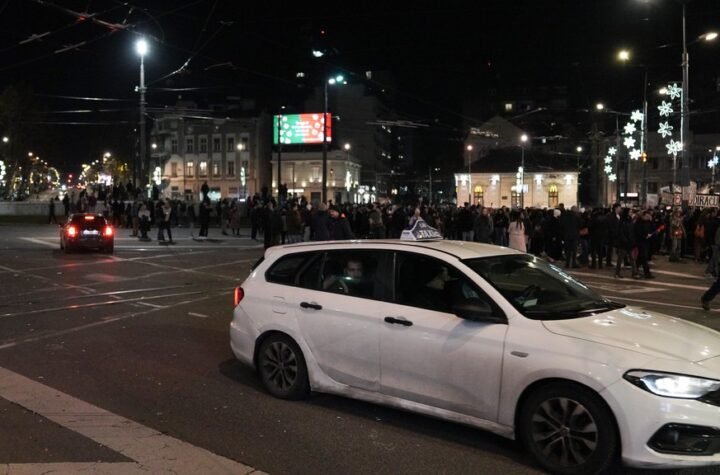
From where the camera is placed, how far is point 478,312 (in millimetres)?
4723

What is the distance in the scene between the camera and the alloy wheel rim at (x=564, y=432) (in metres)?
4.24

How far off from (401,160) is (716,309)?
5133 inches

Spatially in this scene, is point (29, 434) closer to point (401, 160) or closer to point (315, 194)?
A: point (315, 194)

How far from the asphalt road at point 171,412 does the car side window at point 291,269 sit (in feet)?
3.65

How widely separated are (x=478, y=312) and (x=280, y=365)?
2214 millimetres

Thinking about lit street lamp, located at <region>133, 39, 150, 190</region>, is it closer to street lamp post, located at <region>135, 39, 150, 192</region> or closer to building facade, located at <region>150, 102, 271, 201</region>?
street lamp post, located at <region>135, 39, 150, 192</region>

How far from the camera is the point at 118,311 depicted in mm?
10703

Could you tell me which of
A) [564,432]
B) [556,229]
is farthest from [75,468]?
[556,229]

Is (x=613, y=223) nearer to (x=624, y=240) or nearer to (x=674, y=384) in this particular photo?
(x=624, y=240)

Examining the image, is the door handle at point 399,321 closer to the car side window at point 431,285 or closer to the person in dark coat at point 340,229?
the car side window at point 431,285

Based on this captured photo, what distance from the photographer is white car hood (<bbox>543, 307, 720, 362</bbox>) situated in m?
4.24

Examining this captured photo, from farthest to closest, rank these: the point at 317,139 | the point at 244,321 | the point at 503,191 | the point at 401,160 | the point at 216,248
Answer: the point at 401,160, the point at 503,191, the point at 317,139, the point at 216,248, the point at 244,321

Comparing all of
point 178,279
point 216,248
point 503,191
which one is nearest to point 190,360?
point 178,279

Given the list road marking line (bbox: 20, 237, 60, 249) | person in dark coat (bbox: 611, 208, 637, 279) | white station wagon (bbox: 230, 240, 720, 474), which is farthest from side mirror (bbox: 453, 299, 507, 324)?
road marking line (bbox: 20, 237, 60, 249)
